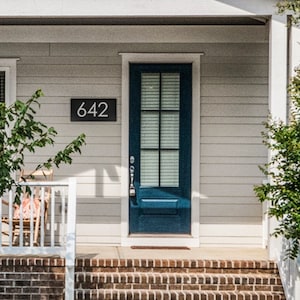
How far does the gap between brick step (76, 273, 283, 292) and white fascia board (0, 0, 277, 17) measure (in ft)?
8.24

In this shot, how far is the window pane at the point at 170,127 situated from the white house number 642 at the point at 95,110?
0.68m

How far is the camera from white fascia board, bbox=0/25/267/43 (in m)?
7.61

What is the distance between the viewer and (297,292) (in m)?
5.75

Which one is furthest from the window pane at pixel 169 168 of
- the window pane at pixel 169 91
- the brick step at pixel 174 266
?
the brick step at pixel 174 266

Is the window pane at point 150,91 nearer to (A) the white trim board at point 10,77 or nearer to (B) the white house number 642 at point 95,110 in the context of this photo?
(B) the white house number 642 at point 95,110

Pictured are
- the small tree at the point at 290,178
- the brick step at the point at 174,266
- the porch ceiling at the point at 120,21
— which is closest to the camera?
the small tree at the point at 290,178

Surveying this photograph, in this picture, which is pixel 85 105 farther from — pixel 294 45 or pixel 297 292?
pixel 297 292

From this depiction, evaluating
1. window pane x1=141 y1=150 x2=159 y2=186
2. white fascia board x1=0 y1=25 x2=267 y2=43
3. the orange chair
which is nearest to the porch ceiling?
white fascia board x1=0 y1=25 x2=267 y2=43

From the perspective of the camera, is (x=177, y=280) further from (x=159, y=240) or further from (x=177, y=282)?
(x=159, y=240)

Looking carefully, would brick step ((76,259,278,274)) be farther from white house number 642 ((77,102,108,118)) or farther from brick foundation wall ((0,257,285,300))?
white house number 642 ((77,102,108,118))

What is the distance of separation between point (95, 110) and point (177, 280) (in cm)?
234

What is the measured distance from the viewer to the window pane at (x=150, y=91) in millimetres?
7723

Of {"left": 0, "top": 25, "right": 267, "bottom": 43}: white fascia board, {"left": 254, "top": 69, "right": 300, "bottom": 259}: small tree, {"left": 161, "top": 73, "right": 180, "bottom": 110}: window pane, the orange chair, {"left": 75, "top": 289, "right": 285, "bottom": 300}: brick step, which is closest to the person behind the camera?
{"left": 254, "top": 69, "right": 300, "bottom": 259}: small tree

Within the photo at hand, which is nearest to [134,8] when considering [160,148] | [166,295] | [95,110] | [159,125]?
[95,110]
